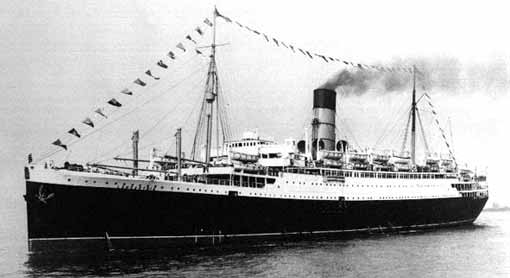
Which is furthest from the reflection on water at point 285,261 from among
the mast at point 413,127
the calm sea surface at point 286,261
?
the mast at point 413,127

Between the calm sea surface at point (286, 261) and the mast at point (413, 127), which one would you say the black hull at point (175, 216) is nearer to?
the calm sea surface at point (286, 261)

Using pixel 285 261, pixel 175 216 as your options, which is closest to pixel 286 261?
pixel 285 261

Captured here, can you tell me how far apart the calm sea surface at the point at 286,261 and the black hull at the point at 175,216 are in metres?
1.23

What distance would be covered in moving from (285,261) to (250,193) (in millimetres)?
6304

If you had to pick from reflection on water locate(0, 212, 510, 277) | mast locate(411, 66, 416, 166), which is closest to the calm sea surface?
reflection on water locate(0, 212, 510, 277)

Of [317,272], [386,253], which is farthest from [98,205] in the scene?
[386,253]

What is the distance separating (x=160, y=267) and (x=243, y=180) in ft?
Result: 31.0

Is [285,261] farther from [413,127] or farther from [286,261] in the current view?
[413,127]

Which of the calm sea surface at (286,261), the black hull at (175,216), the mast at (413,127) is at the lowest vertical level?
the calm sea surface at (286,261)

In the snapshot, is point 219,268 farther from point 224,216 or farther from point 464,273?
point 464,273

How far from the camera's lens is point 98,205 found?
912 inches

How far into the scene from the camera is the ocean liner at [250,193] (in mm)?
22906

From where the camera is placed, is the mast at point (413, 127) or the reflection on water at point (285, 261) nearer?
the reflection on water at point (285, 261)

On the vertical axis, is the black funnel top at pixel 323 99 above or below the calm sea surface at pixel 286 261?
above
